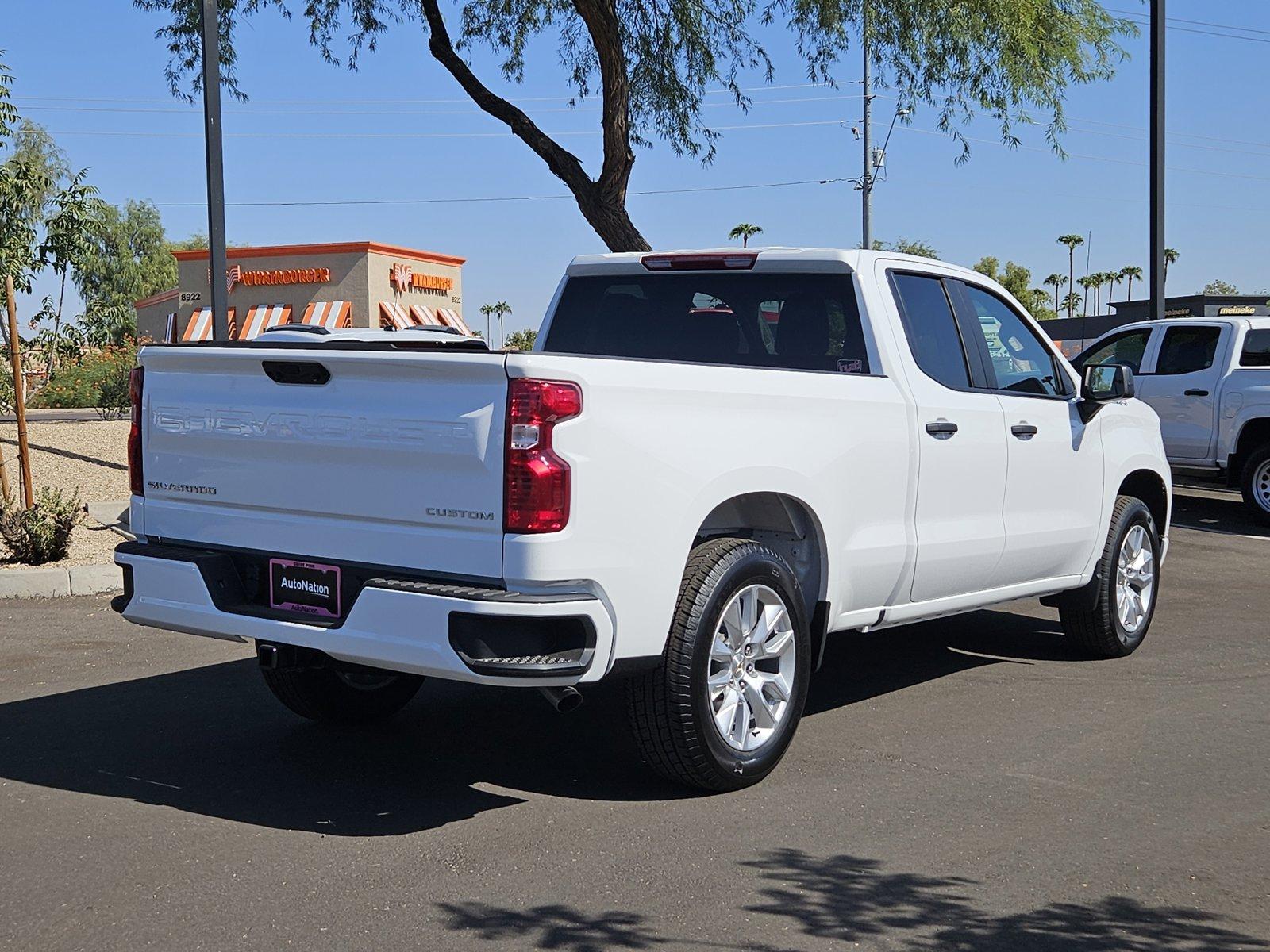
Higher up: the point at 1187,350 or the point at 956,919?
the point at 1187,350

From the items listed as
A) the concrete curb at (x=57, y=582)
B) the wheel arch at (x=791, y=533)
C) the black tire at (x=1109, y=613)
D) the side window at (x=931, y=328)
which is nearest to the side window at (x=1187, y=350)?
the black tire at (x=1109, y=613)

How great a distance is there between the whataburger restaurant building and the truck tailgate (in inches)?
1536

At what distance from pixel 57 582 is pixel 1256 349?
460 inches

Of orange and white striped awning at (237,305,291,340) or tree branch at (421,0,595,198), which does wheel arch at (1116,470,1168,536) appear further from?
orange and white striped awning at (237,305,291,340)

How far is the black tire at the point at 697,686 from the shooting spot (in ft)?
16.4

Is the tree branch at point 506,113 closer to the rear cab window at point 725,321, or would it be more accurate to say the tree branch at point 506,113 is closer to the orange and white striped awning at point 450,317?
the rear cab window at point 725,321

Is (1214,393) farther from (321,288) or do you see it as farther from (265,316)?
(265,316)

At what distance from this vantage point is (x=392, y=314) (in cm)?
4584

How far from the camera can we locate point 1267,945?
3922mm

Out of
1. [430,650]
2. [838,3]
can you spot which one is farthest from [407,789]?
[838,3]

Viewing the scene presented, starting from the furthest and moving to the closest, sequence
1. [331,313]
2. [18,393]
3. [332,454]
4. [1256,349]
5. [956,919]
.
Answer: [331,313]
[1256,349]
[18,393]
[332,454]
[956,919]

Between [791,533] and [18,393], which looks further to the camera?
[18,393]

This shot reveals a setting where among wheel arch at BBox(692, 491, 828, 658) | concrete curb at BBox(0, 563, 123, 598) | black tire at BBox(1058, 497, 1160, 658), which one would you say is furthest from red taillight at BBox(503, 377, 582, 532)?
concrete curb at BBox(0, 563, 123, 598)

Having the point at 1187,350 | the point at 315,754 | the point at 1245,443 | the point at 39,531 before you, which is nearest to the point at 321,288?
the point at 1187,350
